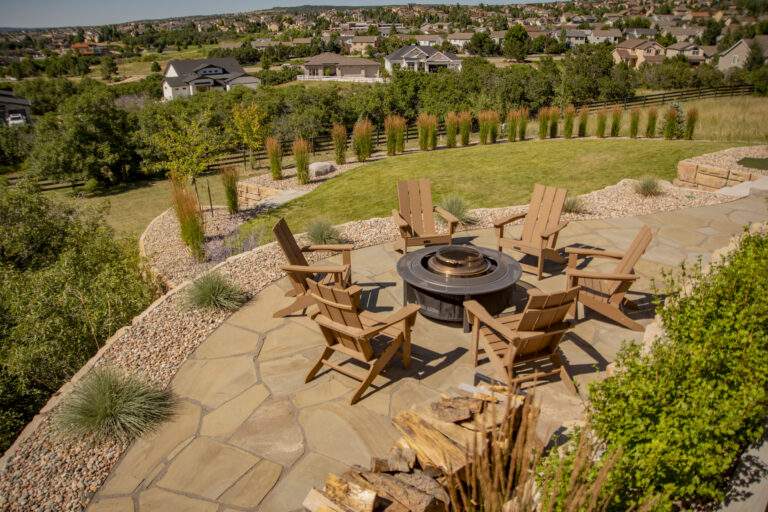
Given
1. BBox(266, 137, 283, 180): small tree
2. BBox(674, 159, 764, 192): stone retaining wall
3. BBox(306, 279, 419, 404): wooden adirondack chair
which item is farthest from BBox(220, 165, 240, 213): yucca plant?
BBox(674, 159, 764, 192): stone retaining wall

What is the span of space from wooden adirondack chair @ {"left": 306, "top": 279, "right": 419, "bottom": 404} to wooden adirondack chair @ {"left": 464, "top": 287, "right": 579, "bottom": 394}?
2.07 ft

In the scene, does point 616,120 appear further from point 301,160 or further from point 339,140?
point 301,160

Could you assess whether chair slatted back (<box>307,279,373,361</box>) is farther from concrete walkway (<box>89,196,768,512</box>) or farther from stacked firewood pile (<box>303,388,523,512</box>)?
stacked firewood pile (<box>303,388,523,512</box>)

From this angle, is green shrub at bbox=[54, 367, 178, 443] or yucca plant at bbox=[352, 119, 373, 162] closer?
green shrub at bbox=[54, 367, 178, 443]

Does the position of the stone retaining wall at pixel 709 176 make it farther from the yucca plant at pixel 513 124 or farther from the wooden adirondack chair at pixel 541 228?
the yucca plant at pixel 513 124

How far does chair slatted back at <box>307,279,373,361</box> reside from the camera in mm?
3541

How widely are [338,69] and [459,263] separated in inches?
2946

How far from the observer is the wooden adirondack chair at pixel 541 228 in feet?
18.3

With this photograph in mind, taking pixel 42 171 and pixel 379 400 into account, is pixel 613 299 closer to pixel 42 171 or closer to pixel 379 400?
pixel 379 400

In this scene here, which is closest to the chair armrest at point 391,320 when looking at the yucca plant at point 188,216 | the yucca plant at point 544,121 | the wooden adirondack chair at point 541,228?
the wooden adirondack chair at point 541,228

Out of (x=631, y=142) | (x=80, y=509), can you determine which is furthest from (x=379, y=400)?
(x=631, y=142)

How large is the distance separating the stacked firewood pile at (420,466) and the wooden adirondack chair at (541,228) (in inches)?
115

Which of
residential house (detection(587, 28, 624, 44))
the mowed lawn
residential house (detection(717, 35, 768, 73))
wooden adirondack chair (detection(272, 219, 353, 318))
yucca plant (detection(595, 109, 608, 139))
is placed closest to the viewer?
wooden adirondack chair (detection(272, 219, 353, 318))

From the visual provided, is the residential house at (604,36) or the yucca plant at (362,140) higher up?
the residential house at (604,36)
